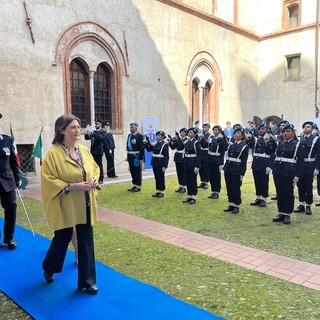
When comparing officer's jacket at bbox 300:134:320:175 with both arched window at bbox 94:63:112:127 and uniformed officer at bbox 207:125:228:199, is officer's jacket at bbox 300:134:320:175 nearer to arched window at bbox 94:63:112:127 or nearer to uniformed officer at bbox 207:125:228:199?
uniformed officer at bbox 207:125:228:199

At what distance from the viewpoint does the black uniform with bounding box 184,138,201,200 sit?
8094 mm

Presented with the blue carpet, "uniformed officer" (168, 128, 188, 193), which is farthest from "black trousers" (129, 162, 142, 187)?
the blue carpet

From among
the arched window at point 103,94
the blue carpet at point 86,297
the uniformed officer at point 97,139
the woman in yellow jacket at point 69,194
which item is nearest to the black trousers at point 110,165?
the uniformed officer at point 97,139

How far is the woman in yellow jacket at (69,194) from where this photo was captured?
11.0 feet

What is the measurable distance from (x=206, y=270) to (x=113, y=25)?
11155 mm

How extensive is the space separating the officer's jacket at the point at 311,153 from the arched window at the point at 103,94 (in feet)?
27.1

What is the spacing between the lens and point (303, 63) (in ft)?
63.5

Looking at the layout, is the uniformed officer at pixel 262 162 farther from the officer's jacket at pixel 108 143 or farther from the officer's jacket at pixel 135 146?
the officer's jacket at pixel 108 143

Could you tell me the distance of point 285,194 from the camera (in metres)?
6.34

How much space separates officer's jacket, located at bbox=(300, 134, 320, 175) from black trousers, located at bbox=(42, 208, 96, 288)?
17.5 feet

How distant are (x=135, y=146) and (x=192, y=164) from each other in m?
2.23

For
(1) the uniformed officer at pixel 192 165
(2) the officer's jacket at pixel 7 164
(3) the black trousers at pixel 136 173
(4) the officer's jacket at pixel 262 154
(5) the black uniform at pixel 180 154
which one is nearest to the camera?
(2) the officer's jacket at pixel 7 164

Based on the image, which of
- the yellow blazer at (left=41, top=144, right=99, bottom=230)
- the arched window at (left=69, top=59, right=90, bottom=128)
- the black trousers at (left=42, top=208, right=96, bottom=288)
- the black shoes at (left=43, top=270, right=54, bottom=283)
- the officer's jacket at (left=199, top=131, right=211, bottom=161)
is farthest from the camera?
the arched window at (left=69, top=59, right=90, bottom=128)

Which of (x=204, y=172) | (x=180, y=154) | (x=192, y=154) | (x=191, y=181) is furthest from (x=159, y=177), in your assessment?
(x=204, y=172)
